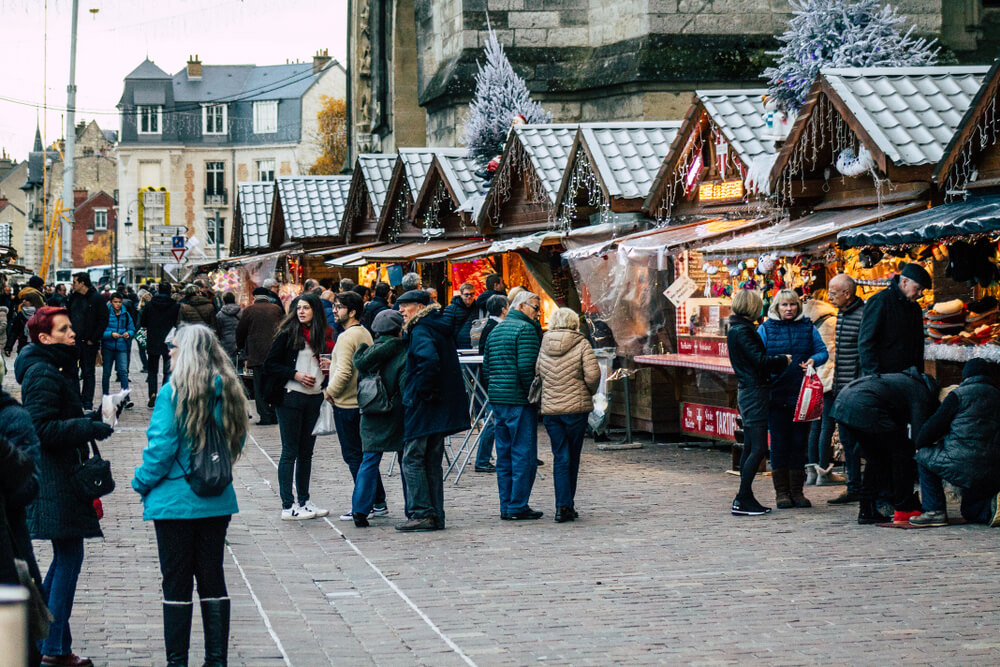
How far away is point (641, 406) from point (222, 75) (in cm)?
7580

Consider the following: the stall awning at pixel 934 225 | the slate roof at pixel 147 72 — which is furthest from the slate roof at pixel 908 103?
the slate roof at pixel 147 72

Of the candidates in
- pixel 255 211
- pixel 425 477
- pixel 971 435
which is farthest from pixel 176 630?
pixel 255 211

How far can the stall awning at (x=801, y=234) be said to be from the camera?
11.8 metres

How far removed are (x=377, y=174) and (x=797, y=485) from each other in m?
18.5

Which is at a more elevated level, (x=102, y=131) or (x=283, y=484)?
(x=102, y=131)

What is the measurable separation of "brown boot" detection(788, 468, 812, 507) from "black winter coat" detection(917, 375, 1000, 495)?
1.35 metres

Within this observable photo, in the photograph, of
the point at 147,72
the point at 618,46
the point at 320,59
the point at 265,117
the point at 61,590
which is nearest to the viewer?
the point at 61,590

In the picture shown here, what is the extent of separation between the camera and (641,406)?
51.9ft

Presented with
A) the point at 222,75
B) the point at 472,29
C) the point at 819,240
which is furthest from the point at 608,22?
the point at 222,75

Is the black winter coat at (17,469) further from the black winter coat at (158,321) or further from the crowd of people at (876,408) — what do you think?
the black winter coat at (158,321)

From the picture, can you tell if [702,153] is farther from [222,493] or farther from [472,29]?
[472,29]

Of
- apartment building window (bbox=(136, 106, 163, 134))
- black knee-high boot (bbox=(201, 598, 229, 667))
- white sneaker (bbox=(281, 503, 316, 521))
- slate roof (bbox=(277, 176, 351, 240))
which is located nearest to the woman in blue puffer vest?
white sneaker (bbox=(281, 503, 316, 521))

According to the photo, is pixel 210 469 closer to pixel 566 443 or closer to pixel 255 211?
pixel 566 443

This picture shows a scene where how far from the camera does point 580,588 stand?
7.98 metres
